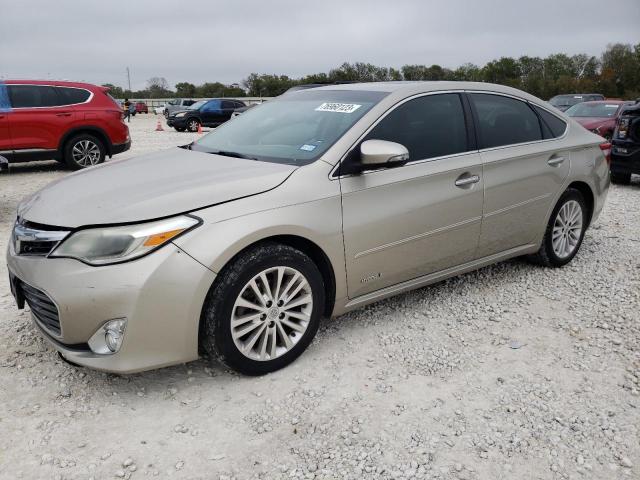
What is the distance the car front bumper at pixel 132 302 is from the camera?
8.46 ft

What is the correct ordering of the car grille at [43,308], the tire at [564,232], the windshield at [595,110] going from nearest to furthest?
the car grille at [43,308] < the tire at [564,232] < the windshield at [595,110]

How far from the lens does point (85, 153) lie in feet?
34.4

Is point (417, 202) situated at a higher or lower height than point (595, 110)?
lower

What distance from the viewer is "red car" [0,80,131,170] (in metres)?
9.70

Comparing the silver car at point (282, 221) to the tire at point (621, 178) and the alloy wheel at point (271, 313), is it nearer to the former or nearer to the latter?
the alloy wheel at point (271, 313)

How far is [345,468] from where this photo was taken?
7.75 ft

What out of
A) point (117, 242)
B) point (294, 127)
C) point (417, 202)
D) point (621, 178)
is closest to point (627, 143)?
point (621, 178)

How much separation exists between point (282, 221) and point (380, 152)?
737mm

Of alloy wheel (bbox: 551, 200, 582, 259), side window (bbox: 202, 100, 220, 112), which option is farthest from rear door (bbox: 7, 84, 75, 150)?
side window (bbox: 202, 100, 220, 112)

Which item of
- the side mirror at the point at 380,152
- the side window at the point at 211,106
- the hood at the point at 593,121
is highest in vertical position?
the side window at the point at 211,106

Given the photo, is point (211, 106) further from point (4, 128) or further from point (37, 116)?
point (4, 128)

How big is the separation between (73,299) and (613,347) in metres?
3.19

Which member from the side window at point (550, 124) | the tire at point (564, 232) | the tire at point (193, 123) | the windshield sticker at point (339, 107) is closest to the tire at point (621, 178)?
the tire at point (564, 232)

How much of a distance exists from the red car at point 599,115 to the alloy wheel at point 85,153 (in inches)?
403
